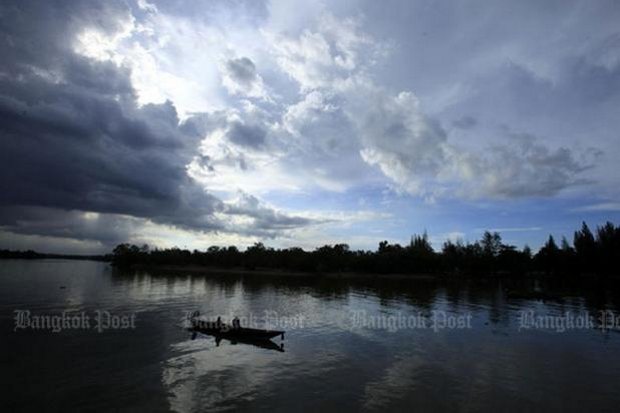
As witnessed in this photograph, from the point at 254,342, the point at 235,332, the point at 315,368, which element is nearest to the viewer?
the point at 315,368

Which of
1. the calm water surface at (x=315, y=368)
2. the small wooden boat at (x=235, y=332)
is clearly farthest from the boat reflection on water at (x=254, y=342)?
the calm water surface at (x=315, y=368)

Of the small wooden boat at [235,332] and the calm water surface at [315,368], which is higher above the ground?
the small wooden boat at [235,332]

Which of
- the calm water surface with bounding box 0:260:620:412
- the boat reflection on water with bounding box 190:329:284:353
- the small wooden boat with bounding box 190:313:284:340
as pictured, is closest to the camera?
the calm water surface with bounding box 0:260:620:412

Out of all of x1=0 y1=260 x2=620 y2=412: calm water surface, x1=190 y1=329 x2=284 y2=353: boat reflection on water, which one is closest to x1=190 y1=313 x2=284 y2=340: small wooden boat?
x1=190 y1=329 x2=284 y2=353: boat reflection on water

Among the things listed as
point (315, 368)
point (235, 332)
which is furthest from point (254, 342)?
point (315, 368)

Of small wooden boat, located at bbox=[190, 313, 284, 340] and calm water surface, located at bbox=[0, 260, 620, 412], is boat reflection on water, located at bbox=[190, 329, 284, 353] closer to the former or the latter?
small wooden boat, located at bbox=[190, 313, 284, 340]

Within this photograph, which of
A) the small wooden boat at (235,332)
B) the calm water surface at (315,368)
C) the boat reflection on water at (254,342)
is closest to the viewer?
the calm water surface at (315,368)

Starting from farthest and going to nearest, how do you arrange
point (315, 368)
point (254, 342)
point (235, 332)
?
point (235, 332) < point (254, 342) < point (315, 368)

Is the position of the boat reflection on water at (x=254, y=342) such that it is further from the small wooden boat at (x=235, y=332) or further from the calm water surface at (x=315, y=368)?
the calm water surface at (x=315, y=368)

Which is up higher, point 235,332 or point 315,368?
point 235,332

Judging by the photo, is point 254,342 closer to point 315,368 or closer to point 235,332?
point 235,332

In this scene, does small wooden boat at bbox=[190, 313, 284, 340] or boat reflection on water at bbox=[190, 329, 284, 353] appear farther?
small wooden boat at bbox=[190, 313, 284, 340]

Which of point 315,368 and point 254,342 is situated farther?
point 254,342

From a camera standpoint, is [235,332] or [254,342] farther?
[235,332]
